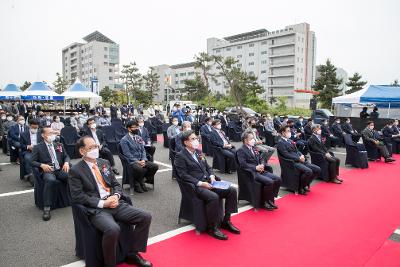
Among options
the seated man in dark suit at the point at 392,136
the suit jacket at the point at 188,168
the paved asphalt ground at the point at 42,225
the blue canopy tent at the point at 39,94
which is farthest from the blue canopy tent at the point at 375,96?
the blue canopy tent at the point at 39,94

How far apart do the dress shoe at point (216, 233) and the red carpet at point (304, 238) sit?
0.26 ft

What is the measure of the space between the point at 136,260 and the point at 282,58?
209 feet

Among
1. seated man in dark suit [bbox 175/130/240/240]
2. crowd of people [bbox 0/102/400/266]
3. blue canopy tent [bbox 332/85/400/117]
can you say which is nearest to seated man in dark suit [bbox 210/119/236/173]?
crowd of people [bbox 0/102/400/266]

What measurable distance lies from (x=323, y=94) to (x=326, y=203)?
3549cm

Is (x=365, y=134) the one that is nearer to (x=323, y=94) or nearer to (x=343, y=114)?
(x=343, y=114)

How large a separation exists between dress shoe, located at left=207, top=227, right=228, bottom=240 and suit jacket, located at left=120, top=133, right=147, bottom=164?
2.60 meters

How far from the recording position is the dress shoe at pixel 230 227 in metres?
4.46

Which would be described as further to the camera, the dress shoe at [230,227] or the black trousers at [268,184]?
the black trousers at [268,184]

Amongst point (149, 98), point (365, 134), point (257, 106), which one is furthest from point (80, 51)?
point (365, 134)

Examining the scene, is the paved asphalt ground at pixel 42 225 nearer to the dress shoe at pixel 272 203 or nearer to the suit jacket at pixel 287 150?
the dress shoe at pixel 272 203

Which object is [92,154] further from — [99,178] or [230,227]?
[230,227]

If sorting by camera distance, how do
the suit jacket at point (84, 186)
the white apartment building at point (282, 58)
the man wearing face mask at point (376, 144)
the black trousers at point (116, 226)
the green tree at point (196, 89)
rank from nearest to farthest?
the black trousers at point (116, 226)
the suit jacket at point (84, 186)
the man wearing face mask at point (376, 144)
the green tree at point (196, 89)
the white apartment building at point (282, 58)

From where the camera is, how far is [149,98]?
5166 centimetres

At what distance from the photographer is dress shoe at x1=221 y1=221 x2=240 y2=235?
446 centimetres
